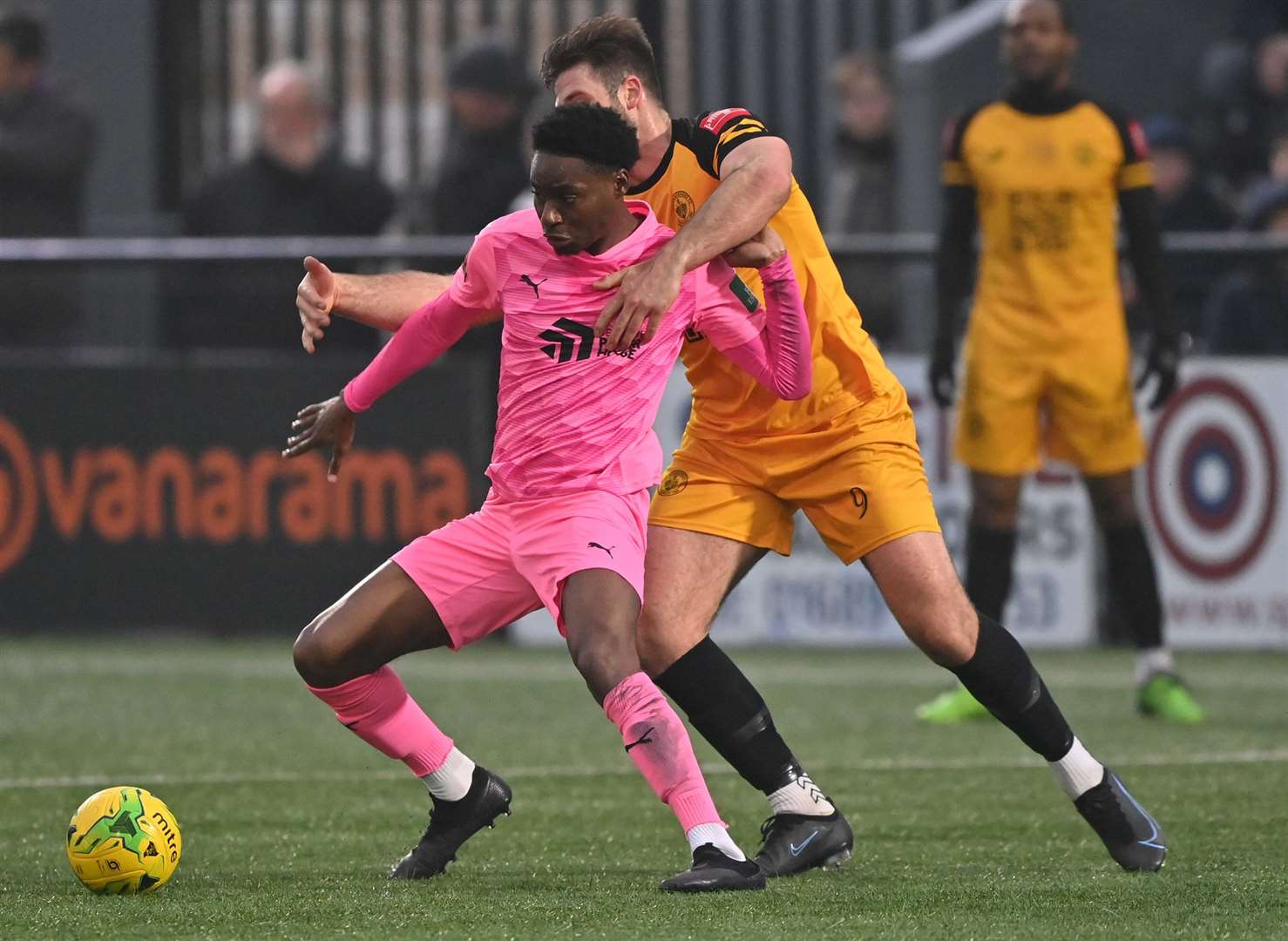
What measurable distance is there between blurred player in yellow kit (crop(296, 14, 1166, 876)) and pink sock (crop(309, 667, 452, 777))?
54 centimetres

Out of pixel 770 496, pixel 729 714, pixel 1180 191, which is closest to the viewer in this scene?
pixel 729 714

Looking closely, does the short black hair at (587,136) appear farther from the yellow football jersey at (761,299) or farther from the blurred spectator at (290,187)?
the blurred spectator at (290,187)

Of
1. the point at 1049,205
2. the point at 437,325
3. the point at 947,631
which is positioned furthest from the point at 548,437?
the point at 1049,205

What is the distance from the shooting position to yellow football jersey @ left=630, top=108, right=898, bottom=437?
5.74 meters

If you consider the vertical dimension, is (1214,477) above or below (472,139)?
below

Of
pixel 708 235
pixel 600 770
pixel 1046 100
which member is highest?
pixel 1046 100

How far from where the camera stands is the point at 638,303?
4977mm

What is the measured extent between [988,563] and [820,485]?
10.1 feet

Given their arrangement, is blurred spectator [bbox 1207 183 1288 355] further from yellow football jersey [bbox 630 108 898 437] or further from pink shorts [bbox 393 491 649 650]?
pink shorts [bbox 393 491 649 650]

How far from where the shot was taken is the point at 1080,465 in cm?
877

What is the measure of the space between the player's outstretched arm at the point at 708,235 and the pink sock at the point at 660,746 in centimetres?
74

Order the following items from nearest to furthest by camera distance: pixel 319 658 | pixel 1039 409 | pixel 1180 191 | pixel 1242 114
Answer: pixel 319 658, pixel 1039 409, pixel 1180 191, pixel 1242 114

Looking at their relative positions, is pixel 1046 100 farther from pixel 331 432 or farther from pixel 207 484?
pixel 207 484

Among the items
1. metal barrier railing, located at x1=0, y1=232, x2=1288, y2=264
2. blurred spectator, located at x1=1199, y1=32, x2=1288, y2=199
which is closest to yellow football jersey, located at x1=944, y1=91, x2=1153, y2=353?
metal barrier railing, located at x1=0, y1=232, x2=1288, y2=264
